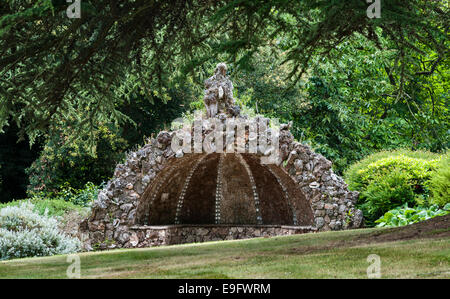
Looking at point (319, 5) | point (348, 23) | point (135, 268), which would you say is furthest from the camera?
point (135, 268)

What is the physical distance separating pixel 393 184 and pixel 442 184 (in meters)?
1.45

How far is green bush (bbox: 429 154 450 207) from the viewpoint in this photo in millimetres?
9602

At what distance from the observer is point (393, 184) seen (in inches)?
435

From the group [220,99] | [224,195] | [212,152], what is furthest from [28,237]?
[224,195]

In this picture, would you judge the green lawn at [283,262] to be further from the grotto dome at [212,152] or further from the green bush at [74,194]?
the green bush at [74,194]

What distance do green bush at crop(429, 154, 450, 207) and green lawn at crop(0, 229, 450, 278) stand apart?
326 cm

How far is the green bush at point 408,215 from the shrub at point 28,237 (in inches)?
255

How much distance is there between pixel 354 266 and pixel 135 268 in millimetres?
2395

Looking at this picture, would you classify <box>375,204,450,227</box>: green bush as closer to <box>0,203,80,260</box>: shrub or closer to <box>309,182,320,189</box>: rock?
<box>309,182,320,189</box>: rock

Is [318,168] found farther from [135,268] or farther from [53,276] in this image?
[53,276]

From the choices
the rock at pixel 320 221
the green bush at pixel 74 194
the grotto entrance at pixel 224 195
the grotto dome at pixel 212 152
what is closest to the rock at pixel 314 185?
the grotto dome at pixel 212 152

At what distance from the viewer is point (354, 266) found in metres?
4.68

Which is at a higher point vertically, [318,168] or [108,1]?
[108,1]
